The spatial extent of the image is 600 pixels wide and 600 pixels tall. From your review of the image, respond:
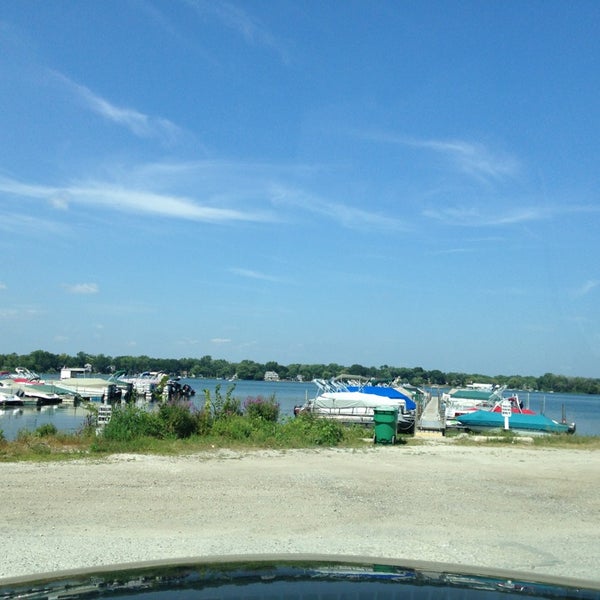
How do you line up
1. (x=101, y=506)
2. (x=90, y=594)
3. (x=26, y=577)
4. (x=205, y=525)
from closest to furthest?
1. (x=90, y=594)
2. (x=26, y=577)
3. (x=205, y=525)
4. (x=101, y=506)

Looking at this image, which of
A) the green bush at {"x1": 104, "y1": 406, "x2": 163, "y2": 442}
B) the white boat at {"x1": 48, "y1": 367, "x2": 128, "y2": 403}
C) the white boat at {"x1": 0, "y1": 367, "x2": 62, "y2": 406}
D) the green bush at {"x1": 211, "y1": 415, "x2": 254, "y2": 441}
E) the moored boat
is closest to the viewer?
the green bush at {"x1": 104, "y1": 406, "x2": 163, "y2": 442}

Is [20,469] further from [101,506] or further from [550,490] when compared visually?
[550,490]

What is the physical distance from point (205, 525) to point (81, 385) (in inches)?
2696

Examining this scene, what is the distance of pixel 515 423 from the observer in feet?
109

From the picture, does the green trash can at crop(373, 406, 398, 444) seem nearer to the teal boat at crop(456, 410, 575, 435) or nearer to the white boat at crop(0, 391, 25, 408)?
the teal boat at crop(456, 410, 575, 435)

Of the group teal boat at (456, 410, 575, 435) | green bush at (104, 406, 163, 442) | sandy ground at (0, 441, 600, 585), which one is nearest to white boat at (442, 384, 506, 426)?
teal boat at (456, 410, 575, 435)

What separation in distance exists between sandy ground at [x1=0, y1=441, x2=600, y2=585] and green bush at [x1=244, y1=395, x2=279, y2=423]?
5967 millimetres

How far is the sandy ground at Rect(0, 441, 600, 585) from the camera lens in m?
7.89

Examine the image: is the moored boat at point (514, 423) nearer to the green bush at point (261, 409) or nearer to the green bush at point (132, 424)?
the green bush at point (261, 409)

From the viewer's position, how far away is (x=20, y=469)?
13875 mm

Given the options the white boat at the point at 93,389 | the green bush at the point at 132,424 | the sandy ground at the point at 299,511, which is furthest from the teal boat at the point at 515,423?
the white boat at the point at 93,389

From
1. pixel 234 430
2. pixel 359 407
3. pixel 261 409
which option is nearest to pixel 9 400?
pixel 359 407

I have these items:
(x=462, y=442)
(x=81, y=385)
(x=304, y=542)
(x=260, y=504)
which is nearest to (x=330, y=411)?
(x=462, y=442)

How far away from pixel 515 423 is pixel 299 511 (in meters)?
24.9
